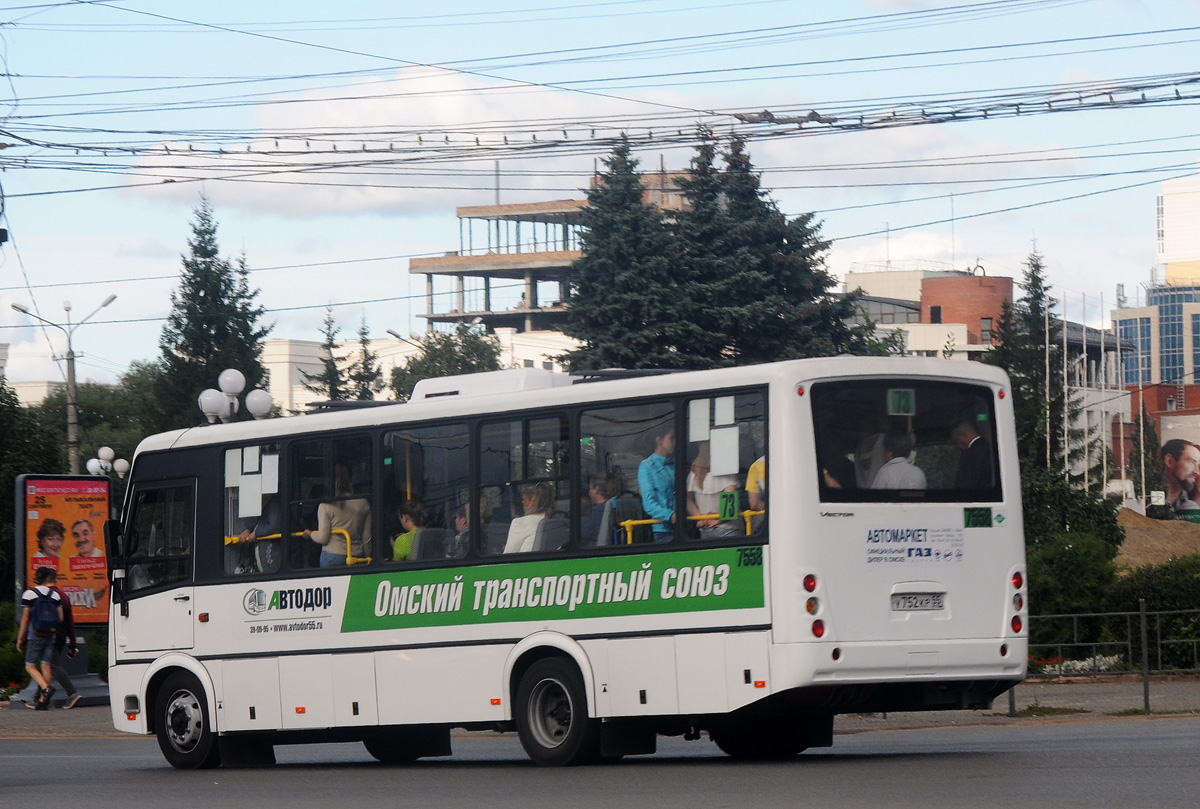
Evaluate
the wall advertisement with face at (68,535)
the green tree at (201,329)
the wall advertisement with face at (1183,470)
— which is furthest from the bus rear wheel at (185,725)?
the wall advertisement with face at (1183,470)

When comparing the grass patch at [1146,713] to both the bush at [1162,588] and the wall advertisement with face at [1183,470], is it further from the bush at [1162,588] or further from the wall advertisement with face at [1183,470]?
the wall advertisement with face at [1183,470]

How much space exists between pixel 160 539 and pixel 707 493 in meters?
5.97

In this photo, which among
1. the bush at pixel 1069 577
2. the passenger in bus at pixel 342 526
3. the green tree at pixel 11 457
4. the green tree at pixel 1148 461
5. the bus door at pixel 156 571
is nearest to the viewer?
the passenger in bus at pixel 342 526

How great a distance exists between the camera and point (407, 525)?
1477 centimetres

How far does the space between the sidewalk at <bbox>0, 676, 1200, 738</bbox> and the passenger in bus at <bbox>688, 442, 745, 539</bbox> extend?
7208 millimetres

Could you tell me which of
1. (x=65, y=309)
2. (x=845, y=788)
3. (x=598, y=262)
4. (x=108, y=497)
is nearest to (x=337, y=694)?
(x=845, y=788)

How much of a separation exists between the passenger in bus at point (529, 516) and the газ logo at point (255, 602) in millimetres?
2704

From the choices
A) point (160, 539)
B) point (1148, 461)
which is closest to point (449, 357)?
point (1148, 461)

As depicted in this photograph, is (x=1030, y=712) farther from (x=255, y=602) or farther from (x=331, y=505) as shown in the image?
(x=255, y=602)

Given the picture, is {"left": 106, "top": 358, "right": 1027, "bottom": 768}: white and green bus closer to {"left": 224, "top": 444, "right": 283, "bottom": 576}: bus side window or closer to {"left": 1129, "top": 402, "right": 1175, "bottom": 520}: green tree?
{"left": 224, "top": 444, "right": 283, "bottom": 576}: bus side window

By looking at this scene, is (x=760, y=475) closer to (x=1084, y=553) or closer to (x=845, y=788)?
(x=845, y=788)

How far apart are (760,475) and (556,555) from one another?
73.1 inches

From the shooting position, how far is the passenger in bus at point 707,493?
12.8 m

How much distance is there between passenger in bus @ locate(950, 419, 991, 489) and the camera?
13.4 meters
